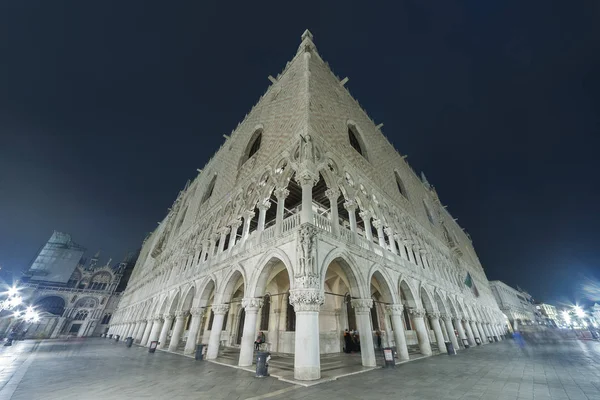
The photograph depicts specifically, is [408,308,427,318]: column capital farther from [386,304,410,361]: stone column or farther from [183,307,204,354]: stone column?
[183,307,204,354]: stone column

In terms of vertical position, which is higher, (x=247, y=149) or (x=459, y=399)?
(x=247, y=149)

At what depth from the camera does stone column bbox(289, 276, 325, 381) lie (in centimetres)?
585

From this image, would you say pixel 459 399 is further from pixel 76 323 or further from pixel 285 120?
pixel 76 323

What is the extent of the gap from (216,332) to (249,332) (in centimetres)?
260

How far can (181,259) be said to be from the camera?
16547 mm

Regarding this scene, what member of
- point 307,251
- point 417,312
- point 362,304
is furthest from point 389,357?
point 307,251

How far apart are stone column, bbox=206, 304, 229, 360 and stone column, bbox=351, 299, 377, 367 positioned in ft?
17.7

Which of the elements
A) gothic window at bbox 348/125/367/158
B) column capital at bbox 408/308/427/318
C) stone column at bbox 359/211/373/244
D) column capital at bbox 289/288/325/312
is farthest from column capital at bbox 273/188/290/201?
gothic window at bbox 348/125/367/158

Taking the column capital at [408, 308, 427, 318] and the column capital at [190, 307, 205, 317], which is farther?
the column capital at [190, 307, 205, 317]

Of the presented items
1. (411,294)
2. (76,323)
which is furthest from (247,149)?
(76,323)

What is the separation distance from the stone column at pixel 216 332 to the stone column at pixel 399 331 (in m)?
6.99

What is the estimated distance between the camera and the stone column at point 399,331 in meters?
9.01

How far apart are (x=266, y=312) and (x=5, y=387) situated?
10.6m

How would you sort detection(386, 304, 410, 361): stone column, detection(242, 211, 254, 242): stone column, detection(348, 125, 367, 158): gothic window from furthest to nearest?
detection(348, 125, 367, 158): gothic window → detection(242, 211, 254, 242): stone column → detection(386, 304, 410, 361): stone column
